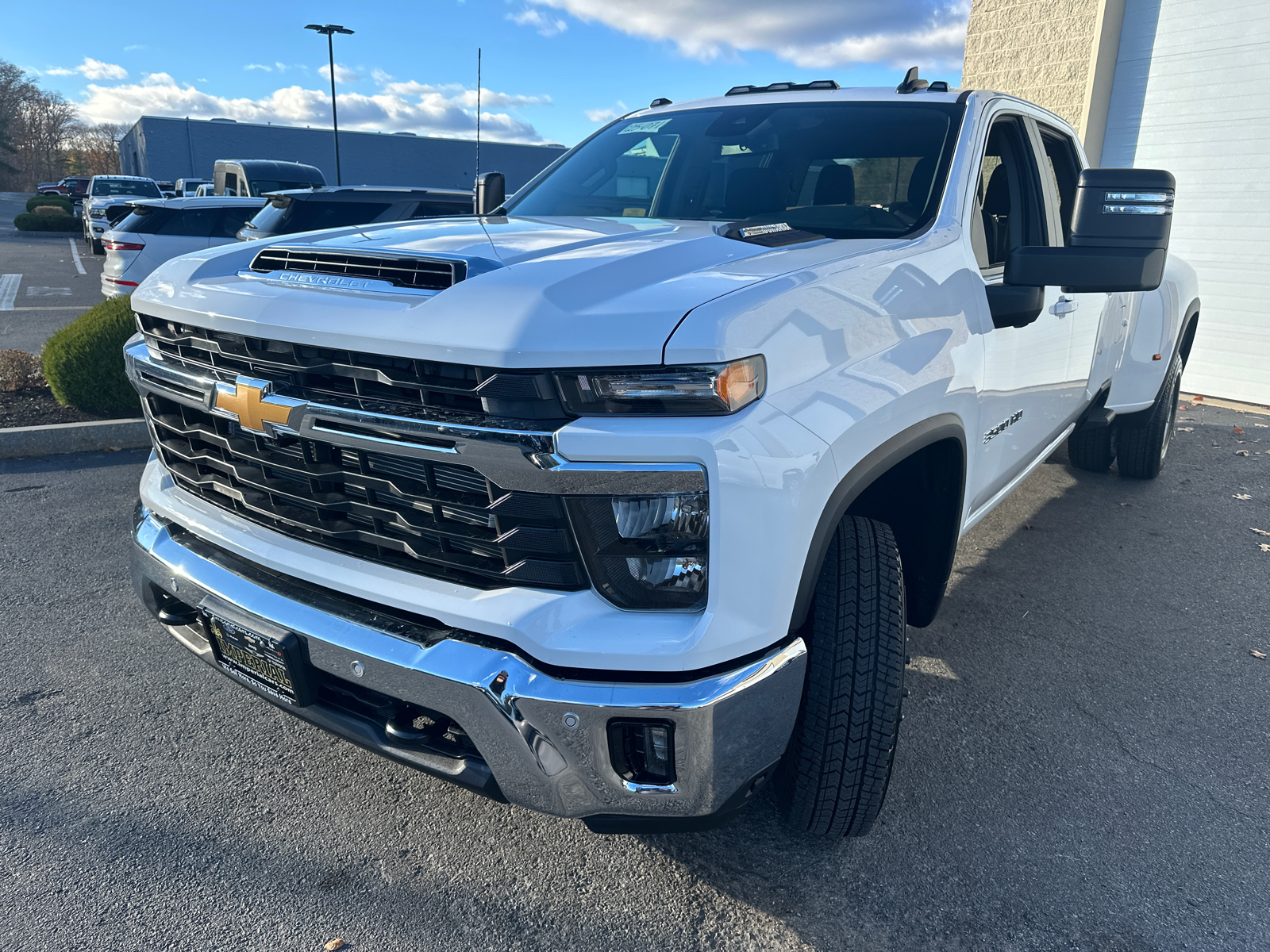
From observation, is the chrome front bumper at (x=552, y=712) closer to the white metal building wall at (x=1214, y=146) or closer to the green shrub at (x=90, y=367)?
the green shrub at (x=90, y=367)

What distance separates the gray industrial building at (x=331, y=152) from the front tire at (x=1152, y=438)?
43.6m

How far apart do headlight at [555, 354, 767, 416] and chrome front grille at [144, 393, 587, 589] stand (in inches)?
8.0

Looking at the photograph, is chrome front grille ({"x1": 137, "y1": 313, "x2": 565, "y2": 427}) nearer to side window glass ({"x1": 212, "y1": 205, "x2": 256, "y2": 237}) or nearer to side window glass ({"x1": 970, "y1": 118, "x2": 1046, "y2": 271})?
side window glass ({"x1": 970, "y1": 118, "x2": 1046, "y2": 271})

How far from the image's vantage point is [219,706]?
115 inches

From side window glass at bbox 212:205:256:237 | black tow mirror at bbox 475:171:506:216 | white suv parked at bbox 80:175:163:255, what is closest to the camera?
black tow mirror at bbox 475:171:506:216

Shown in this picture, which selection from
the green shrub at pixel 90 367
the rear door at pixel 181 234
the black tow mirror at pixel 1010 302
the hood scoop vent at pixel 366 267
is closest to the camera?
the hood scoop vent at pixel 366 267

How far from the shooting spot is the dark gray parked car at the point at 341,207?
861 cm

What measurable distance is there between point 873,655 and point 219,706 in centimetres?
216

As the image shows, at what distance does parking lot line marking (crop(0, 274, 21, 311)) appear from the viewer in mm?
13086

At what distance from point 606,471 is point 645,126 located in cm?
243

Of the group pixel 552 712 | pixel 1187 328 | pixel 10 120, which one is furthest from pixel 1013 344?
pixel 10 120

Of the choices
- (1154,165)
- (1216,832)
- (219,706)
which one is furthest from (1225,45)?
(219,706)

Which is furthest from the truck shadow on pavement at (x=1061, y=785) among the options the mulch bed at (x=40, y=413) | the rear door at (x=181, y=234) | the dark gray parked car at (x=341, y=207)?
the rear door at (x=181, y=234)

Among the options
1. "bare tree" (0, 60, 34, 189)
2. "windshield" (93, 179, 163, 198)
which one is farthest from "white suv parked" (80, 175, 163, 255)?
"bare tree" (0, 60, 34, 189)
